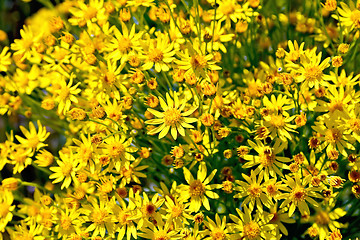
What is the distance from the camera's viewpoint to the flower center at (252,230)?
181cm

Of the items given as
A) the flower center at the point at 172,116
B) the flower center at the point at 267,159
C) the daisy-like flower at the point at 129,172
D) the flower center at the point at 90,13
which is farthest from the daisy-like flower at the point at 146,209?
the flower center at the point at 90,13

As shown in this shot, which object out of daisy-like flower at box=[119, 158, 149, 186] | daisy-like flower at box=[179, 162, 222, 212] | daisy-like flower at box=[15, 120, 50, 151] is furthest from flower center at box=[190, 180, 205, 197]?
daisy-like flower at box=[15, 120, 50, 151]

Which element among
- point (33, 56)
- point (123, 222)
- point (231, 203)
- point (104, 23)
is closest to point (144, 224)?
point (123, 222)

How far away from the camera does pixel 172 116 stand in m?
1.85

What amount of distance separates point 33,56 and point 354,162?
67.9 inches

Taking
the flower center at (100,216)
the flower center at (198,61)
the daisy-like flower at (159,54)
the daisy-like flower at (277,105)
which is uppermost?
the daisy-like flower at (159,54)

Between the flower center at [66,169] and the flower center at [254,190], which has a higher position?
the flower center at [66,169]

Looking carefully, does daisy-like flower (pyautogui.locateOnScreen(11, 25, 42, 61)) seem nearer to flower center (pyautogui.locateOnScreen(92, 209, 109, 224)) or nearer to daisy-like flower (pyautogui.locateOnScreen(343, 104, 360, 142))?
flower center (pyautogui.locateOnScreen(92, 209, 109, 224))

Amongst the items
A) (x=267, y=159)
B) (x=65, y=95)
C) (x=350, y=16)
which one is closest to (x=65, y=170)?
(x=65, y=95)

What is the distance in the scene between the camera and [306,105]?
1956 mm

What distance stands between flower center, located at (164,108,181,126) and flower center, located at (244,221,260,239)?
0.52 metres

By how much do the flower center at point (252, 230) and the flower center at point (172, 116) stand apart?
521 mm

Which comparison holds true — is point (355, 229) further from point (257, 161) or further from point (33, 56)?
point (33, 56)

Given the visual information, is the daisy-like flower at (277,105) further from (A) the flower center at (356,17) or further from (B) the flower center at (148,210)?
(B) the flower center at (148,210)
